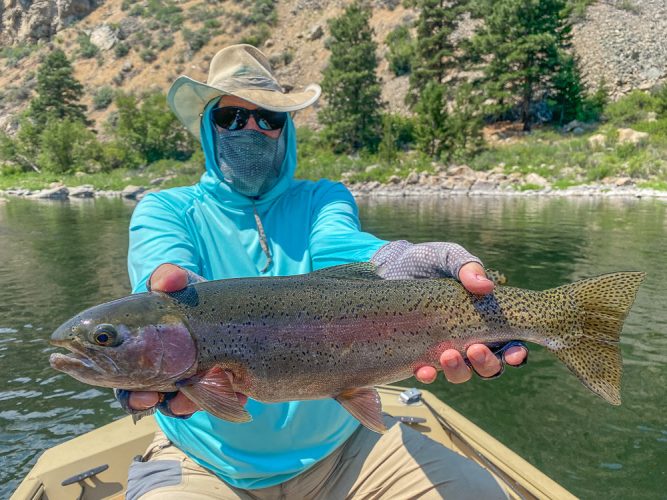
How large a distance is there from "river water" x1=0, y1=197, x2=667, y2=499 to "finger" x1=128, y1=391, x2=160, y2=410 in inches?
179

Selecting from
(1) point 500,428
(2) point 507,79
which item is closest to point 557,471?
(1) point 500,428

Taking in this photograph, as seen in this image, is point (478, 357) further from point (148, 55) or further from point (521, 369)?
point (148, 55)

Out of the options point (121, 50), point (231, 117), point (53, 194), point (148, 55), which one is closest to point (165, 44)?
point (148, 55)

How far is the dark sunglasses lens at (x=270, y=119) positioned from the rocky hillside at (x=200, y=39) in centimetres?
5375

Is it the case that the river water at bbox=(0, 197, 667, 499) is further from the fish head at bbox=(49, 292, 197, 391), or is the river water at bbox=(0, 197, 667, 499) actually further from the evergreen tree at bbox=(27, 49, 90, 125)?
the evergreen tree at bbox=(27, 49, 90, 125)

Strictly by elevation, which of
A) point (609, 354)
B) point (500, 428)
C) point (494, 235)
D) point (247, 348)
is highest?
point (247, 348)

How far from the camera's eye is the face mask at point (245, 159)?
3650 millimetres

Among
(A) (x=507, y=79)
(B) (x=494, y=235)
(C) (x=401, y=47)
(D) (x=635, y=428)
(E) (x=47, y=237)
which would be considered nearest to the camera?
(D) (x=635, y=428)

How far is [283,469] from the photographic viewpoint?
297cm

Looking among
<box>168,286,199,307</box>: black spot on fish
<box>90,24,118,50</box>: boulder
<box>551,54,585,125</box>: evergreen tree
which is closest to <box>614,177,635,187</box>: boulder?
<box>551,54,585,125</box>: evergreen tree

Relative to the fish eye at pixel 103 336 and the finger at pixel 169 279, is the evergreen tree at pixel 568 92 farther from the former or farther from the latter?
the fish eye at pixel 103 336

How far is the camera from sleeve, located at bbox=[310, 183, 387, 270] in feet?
10.8

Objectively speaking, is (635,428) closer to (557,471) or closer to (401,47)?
(557,471)

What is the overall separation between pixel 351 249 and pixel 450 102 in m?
53.1
